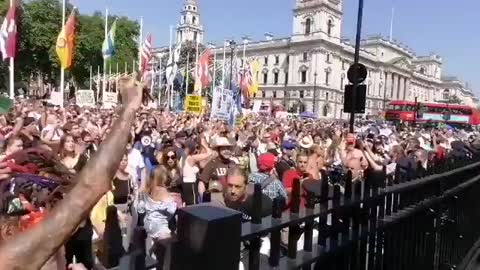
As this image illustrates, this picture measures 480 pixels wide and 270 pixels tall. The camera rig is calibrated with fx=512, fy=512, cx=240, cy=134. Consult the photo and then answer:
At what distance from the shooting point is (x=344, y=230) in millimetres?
2279

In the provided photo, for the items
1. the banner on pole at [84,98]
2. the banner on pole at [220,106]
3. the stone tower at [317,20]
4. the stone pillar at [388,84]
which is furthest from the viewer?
the stone pillar at [388,84]

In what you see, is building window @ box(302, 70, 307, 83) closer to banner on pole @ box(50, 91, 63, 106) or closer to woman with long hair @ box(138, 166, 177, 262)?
banner on pole @ box(50, 91, 63, 106)

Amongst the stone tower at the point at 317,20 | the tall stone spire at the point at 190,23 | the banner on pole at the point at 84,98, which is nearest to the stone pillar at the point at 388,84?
the stone tower at the point at 317,20

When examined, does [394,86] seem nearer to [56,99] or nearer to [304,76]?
[304,76]

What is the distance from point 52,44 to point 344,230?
187 feet

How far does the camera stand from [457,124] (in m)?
55.7

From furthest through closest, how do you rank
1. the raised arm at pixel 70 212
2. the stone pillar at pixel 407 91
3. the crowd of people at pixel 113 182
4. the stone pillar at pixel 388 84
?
the stone pillar at pixel 407 91 → the stone pillar at pixel 388 84 → the crowd of people at pixel 113 182 → the raised arm at pixel 70 212

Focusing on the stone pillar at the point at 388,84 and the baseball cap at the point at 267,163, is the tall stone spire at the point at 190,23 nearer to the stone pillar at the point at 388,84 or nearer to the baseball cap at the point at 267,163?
the stone pillar at the point at 388,84

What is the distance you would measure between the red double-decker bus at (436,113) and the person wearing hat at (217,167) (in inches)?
1932

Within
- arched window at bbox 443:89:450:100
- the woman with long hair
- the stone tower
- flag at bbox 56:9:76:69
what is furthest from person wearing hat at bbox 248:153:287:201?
arched window at bbox 443:89:450:100

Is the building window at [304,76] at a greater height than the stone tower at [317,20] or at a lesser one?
lesser

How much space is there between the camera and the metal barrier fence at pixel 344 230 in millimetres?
1337

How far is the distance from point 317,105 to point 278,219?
98.8 meters

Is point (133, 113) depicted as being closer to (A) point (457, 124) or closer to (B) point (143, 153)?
(B) point (143, 153)
